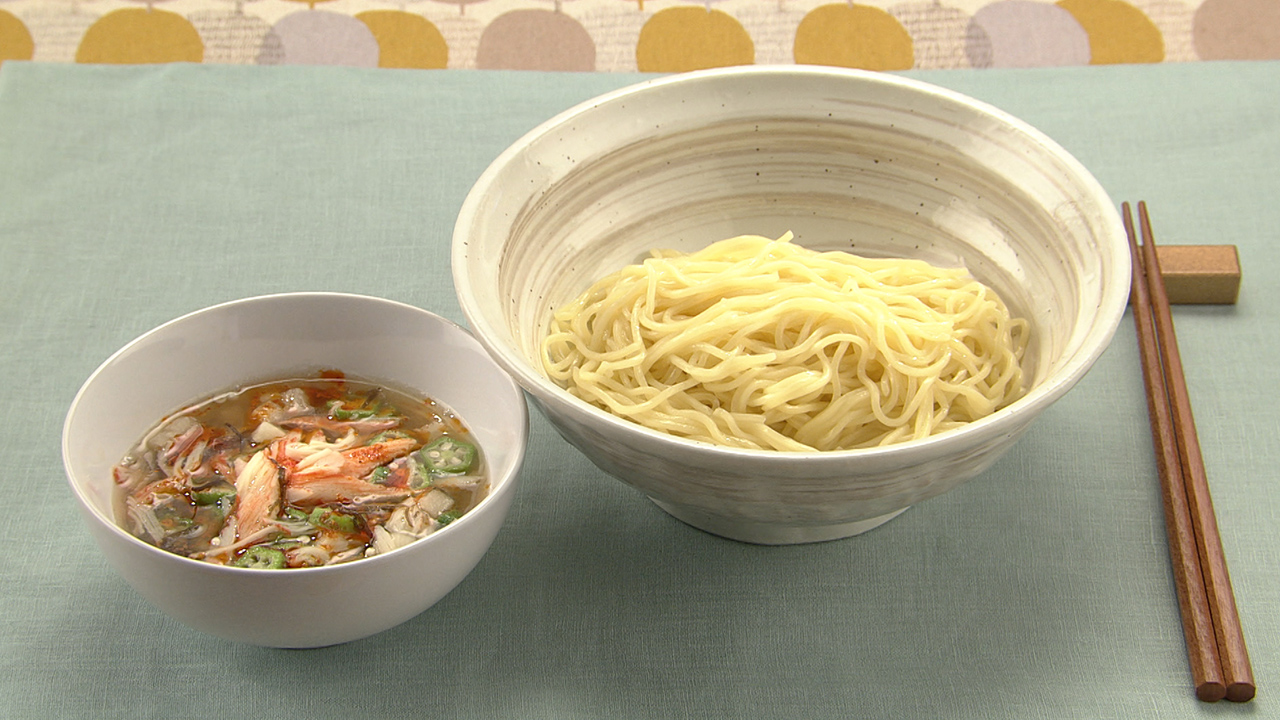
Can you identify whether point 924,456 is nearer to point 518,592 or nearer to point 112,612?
point 518,592

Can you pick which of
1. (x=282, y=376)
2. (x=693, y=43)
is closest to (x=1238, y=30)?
(x=693, y=43)

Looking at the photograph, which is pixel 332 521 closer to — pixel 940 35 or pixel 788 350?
pixel 788 350

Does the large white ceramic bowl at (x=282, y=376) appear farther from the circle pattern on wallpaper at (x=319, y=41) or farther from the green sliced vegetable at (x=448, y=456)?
the circle pattern on wallpaper at (x=319, y=41)

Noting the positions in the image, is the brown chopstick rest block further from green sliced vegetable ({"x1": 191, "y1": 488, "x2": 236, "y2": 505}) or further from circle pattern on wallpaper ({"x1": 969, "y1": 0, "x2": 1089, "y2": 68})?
green sliced vegetable ({"x1": 191, "y1": 488, "x2": 236, "y2": 505})

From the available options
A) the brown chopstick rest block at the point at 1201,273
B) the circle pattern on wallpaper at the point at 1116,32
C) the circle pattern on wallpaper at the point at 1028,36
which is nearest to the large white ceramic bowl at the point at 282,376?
the brown chopstick rest block at the point at 1201,273

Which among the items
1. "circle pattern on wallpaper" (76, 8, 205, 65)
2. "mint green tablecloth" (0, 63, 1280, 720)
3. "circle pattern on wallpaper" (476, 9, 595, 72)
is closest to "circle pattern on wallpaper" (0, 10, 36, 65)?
"circle pattern on wallpaper" (76, 8, 205, 65)

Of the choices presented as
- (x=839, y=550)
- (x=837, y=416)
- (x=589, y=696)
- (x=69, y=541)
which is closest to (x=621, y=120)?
(x=837, y=416)
